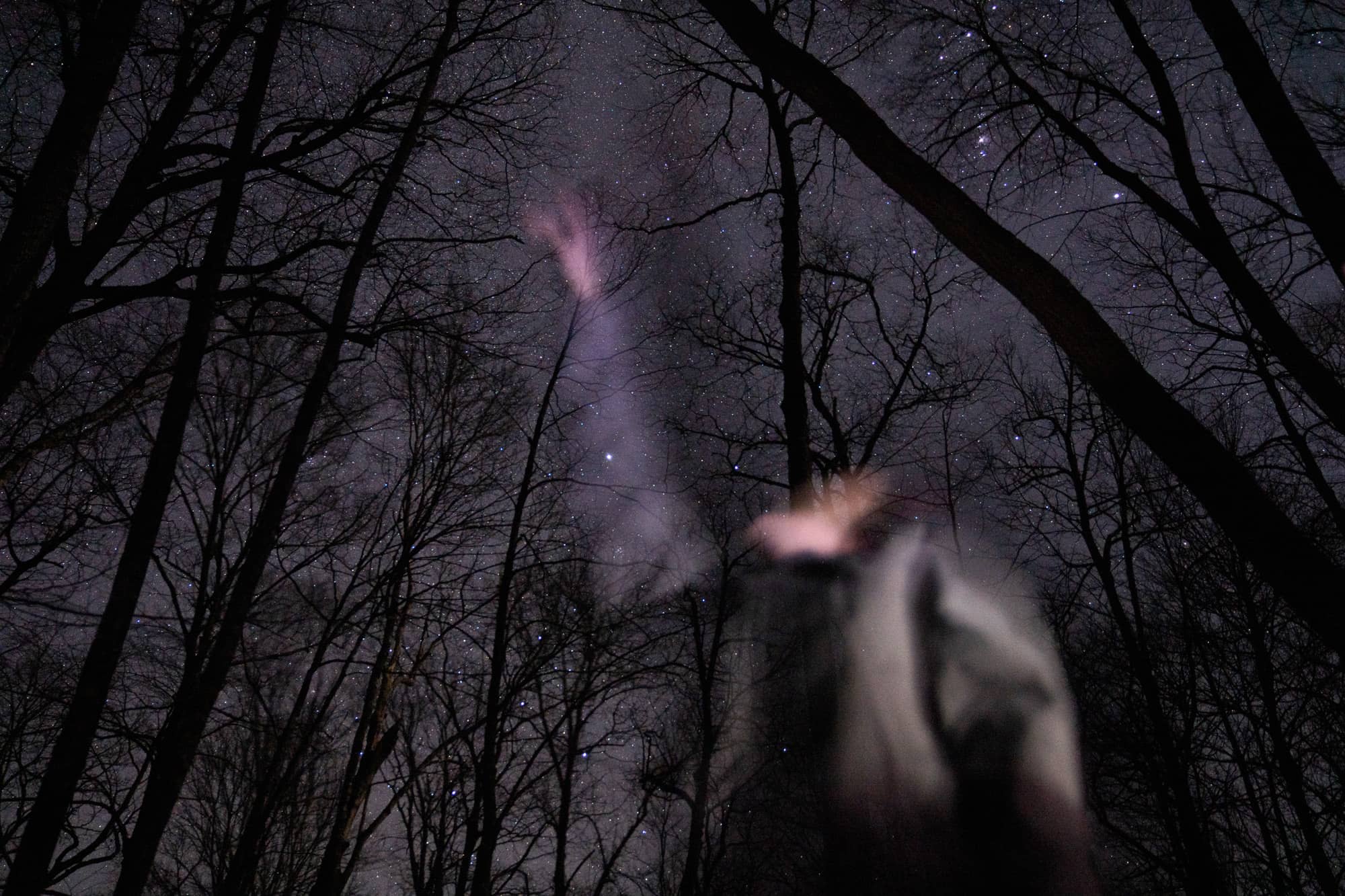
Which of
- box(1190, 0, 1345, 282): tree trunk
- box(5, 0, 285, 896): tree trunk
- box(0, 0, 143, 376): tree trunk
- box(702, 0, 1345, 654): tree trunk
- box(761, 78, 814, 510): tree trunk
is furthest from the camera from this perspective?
box(761, 78, 814, 510): tree trunk

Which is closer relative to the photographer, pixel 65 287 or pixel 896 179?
pixel 896 179

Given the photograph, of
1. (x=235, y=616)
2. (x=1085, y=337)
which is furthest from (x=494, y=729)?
(x=1085, y=337)

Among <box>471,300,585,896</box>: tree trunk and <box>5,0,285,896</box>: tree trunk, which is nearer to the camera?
<box>5,0,285,896</box>: tree trunk

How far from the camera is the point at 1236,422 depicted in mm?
9938

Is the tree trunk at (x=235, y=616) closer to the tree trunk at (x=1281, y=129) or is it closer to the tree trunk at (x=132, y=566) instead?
the tree trunk at (x=132, y=566)

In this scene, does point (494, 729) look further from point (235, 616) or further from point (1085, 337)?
point (1085, 337)

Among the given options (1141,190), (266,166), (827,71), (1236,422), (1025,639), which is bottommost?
(1025,639)

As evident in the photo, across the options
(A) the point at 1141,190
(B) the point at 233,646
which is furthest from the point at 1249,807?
(B) the point at 233,646

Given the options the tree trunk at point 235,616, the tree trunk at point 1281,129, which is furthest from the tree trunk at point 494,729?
the tree trunk at point 1281,129

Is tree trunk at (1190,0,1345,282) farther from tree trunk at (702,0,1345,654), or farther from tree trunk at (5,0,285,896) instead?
tree trunk at (5,0,285,896)

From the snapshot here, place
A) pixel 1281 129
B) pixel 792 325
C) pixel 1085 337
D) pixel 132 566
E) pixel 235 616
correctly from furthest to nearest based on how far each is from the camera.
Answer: pixel 792 325, pixel 1281 129, pixel 235 616, pixel 132 566, pixel 1085 337

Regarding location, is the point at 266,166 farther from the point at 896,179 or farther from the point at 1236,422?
the point at 1236,422

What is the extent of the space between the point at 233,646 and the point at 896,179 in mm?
3465

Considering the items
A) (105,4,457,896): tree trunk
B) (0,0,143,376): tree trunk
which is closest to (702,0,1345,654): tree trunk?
(105,4,457,896): tree trunk
